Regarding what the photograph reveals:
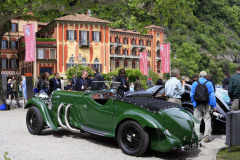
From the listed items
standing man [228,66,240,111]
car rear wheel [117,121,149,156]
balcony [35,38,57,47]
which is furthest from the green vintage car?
balcony [35,38,57,47]

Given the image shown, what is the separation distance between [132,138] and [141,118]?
0.51m

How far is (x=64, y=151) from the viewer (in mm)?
6875

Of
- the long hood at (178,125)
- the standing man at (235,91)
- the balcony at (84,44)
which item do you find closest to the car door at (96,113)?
the long hood at (178,125)

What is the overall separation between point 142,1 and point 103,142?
9940 mm

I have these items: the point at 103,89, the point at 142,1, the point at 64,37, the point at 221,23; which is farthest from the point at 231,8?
the point at 103,89

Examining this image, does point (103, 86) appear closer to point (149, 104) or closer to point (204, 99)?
point (149, 104)

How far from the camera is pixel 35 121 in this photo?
345 inches

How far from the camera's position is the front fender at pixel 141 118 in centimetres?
628

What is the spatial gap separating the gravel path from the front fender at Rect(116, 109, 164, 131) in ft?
2.41

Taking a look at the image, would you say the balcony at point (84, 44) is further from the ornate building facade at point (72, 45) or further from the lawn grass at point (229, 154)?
the lawn grass at point (229, 154)

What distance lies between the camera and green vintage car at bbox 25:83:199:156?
634 cm

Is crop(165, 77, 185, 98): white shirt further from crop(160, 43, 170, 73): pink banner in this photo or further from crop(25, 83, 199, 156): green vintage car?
crop(160, 43, 170, 73): pink banner

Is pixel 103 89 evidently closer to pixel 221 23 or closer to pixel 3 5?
pixel 3 5

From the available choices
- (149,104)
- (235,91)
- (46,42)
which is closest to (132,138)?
(149,104)
